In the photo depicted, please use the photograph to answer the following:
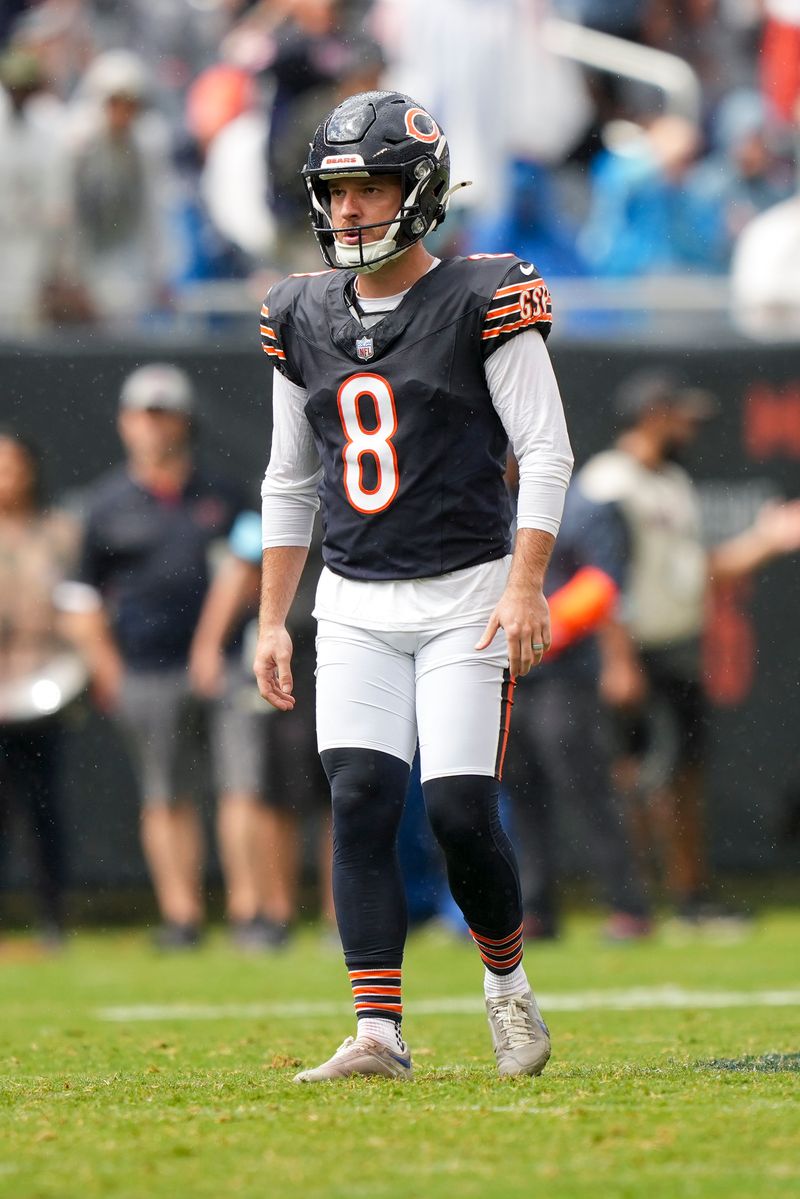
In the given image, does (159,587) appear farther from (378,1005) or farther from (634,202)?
(378,1005)

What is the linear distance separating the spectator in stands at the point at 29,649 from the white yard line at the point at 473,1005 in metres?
2.51

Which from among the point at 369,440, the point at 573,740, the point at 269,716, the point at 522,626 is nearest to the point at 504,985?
the point at 522,626

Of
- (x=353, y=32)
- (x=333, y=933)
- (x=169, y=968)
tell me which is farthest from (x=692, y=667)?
(x=353, y=32)

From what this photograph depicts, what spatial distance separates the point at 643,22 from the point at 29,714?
5.38m

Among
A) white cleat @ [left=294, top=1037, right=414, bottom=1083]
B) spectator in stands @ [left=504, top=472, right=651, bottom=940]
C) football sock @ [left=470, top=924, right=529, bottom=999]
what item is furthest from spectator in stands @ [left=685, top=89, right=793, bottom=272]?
white cleat @ [left=294, top=1037, right=414, bottom=1083]

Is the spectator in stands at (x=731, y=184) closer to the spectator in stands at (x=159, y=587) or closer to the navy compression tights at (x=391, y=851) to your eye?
the spectator in stands at (x=159, y=587)

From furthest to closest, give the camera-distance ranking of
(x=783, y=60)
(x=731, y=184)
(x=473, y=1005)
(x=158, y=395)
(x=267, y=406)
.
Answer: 1. (x=783, y=60)
2. (x=731, y=184)
3. (x=267, y=406)
4. (x=158, y=395)
5. (x=473, y=1005)

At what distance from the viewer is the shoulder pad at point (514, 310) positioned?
14.8ft

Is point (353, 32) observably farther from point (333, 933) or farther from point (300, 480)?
point (300, 480)

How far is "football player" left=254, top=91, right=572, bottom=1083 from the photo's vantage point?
4512mm

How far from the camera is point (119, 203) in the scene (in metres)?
10.4

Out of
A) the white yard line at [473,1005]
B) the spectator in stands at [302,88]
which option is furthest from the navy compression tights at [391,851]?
the spectator in stands at [302,88]

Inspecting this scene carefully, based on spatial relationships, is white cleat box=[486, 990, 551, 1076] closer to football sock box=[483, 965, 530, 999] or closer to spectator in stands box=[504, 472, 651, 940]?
football sock box=[483, 965, 530, 999]

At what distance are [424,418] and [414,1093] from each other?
4.80 feet
